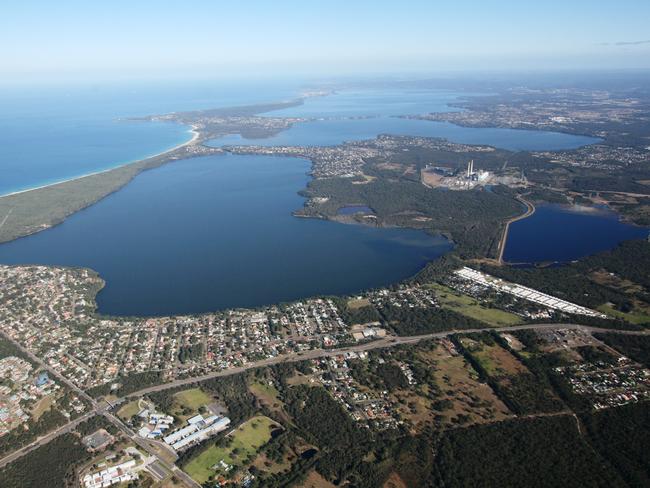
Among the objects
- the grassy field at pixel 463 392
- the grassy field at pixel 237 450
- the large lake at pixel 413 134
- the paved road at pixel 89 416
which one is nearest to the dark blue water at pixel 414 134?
the large lake at pixel 413 134

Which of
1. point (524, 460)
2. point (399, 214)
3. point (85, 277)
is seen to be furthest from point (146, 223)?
point (524, 460)

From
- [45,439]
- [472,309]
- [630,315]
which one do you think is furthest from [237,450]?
[630,315]

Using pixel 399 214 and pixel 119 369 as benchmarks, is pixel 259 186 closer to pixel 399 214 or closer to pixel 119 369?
pixel 399 214

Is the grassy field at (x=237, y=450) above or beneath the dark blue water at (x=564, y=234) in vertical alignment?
beneath

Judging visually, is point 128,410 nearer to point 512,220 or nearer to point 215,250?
point 215,250

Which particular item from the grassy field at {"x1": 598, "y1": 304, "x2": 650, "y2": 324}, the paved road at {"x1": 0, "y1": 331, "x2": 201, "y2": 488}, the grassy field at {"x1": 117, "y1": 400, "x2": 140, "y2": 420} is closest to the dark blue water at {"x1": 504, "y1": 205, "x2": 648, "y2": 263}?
the grassy field at {"x1": 598, "y1": 304, "x2": 650, "y2": 324}

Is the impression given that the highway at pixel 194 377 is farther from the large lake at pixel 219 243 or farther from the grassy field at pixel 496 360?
the large lake at pixel 219 243
